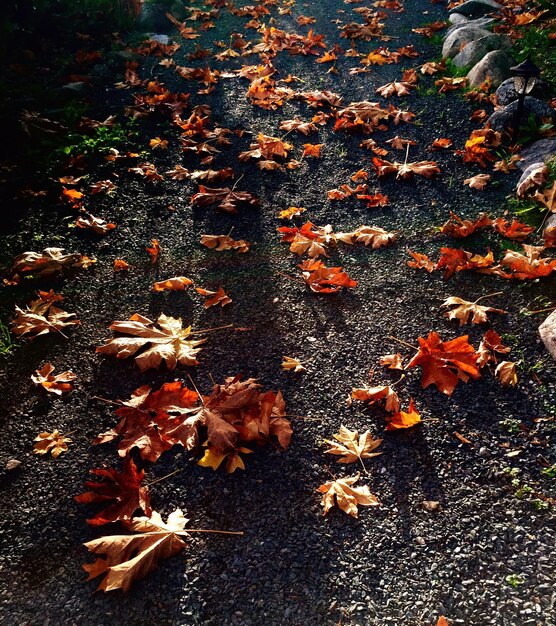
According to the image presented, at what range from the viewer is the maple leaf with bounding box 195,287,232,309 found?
3.17 metres

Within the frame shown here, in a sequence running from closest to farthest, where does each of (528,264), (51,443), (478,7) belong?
(51,443) < (528,264) < (478,7)

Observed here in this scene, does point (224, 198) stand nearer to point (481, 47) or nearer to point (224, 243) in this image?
point (224, 243)

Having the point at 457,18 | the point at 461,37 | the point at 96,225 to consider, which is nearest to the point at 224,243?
the point at 96,225

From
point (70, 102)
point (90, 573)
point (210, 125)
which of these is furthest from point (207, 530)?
point (70, 102)

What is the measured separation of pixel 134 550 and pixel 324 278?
2034 millimetres

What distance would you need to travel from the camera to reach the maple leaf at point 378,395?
2.46 meters

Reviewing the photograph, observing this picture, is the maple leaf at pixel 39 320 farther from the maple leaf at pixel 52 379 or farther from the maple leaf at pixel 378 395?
the maple leaf at pixel 378 395

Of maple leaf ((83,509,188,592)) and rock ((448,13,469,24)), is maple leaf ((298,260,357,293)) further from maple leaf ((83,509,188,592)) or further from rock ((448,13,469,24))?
rock ((448,13,469,24))

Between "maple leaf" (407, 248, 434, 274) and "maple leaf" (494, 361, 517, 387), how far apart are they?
3.10 feet

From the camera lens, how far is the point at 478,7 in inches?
260

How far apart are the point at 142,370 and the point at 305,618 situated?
1.54 meters

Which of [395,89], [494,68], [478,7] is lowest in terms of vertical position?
[395,89]

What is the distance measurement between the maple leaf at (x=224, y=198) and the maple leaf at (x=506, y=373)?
2.38 m

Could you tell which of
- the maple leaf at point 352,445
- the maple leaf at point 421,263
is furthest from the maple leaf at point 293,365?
the maple leaf at point 421,263
